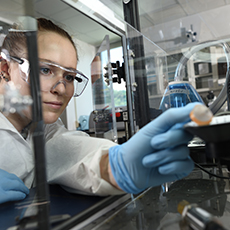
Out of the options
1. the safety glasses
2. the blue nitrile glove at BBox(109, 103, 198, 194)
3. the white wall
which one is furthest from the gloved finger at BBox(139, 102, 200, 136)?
the white wall

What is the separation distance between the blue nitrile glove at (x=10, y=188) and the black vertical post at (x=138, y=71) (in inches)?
25.6

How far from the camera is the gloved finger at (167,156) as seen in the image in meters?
0.52

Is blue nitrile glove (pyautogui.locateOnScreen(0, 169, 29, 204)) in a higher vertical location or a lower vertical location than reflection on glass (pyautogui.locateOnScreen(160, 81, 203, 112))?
lower

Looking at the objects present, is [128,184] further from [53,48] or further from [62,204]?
[53,48]

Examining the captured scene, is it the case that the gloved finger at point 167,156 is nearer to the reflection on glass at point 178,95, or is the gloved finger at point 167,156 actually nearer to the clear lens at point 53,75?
the clear lens at point 53,75

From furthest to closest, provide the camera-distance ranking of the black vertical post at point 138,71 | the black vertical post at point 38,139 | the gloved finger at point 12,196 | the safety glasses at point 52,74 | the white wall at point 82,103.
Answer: the white wall at point 82,103
the black vertical post at point 138,71
the safety glasses at point 52,74
the gloved finger at point 12,196
the black vertical post at point 38,139

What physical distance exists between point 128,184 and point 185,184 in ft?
1.20

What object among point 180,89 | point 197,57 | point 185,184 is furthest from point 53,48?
point 197,57

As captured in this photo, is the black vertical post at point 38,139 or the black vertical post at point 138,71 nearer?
the black vertical post at point 38,139

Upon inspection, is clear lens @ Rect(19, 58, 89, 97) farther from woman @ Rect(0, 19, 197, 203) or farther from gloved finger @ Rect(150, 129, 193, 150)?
gloved finger @ Rect(150, 129, 193, 150)

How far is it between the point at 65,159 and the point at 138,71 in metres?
0.65

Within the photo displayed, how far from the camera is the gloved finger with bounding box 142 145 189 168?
52 cm

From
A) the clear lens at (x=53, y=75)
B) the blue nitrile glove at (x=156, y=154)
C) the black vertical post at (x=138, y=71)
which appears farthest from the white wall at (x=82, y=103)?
the blue nitrile glove at (x=156, y=154)

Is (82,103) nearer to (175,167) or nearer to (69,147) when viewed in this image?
(69,147)
